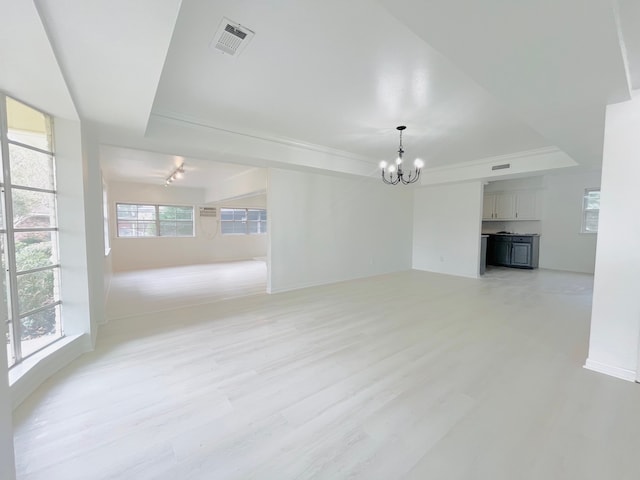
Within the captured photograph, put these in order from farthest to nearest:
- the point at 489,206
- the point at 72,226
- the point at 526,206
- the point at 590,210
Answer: the point at 489,206 → the point at 526,206 → the point at 590,210 → the point at 72,226

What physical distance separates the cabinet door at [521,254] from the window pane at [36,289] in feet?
30.9

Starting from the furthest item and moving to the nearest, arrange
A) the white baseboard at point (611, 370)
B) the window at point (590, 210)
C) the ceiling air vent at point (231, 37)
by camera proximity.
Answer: the window at point (590, 210)
the white baseboard at point (611, 370)
the ceiling air vent at point (231, 37)

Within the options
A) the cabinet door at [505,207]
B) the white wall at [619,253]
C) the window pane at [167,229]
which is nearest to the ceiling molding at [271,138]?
the white wall at [619,253]

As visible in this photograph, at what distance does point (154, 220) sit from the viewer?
7.98 m

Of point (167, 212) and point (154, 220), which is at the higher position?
point (167, 212)

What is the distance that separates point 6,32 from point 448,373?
346cm

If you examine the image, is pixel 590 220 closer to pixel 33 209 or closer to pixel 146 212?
pixel 33 209

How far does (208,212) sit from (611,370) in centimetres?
918

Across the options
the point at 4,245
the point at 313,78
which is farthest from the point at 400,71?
the point at 4,245

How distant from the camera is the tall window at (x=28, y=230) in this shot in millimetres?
1980

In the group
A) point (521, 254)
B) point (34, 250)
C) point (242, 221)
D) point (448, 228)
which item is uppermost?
point (242, 221)

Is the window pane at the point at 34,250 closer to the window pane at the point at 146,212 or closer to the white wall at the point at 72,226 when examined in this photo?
the white wall at the point at 72,226

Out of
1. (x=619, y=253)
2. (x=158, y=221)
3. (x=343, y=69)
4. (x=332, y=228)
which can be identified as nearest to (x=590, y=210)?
(x=619, y=253)

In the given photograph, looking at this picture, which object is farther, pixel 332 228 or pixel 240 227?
pixel 240 227
